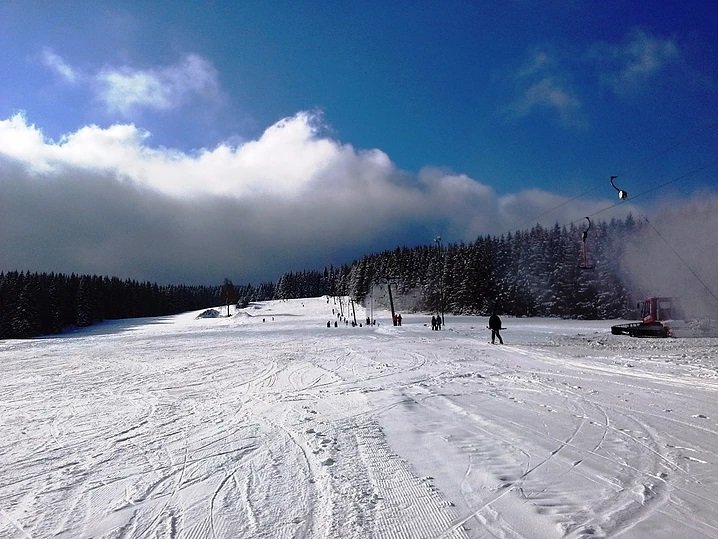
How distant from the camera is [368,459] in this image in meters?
5.26

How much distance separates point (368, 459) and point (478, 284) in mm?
76127

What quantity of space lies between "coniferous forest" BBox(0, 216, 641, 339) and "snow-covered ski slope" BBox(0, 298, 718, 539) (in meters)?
43.8

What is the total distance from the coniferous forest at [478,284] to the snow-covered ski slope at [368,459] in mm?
43801

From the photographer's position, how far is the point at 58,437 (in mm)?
6586

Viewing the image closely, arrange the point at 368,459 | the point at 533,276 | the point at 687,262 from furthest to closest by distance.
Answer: the point at 533,276
the point at 687,262
the point at 368,459

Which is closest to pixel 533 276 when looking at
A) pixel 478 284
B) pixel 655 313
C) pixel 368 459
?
pixel 478 284

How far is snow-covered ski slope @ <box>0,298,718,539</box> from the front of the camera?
3750mm

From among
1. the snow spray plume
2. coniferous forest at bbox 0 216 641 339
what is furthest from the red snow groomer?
coniferous forest at bbox 0 216 641 339

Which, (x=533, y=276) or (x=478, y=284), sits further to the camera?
(x=478, y=284)

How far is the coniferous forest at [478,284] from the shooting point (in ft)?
209

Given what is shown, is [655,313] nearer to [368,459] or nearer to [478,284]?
[368,459]

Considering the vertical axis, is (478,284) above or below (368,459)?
above

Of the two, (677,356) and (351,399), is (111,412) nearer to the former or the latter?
(351,399)

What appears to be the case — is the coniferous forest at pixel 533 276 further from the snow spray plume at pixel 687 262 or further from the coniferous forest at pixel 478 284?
the snow spray plume at pixel 687 262
